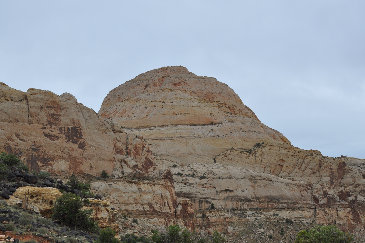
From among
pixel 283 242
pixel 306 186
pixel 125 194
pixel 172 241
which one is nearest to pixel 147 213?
pixel 125 194

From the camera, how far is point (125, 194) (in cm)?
4747

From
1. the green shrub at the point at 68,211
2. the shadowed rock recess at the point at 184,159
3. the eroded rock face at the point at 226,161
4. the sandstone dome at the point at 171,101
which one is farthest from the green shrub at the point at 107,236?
the sandstone dome at the point at 171,101

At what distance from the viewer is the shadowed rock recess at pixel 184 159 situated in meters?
47.9

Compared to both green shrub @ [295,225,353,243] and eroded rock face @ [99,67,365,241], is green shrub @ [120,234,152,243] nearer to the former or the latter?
green shrub @ [295,225,353,243]

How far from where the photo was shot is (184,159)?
7681 centimetres

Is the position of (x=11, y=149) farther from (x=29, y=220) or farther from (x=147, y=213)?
(x=29, y=220)

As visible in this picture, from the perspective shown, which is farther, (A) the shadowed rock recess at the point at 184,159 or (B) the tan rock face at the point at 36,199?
(A) the shadowed rock recess at the point at 184,159

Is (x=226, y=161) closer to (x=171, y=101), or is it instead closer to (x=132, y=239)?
(x=171, y=101)

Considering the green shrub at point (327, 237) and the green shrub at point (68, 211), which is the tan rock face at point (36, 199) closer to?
the green shrub at point (68, 211)

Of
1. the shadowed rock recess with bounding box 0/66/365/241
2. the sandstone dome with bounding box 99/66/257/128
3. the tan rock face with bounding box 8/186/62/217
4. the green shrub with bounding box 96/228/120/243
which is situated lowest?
the green shrub with bounding box 96/228/120/243

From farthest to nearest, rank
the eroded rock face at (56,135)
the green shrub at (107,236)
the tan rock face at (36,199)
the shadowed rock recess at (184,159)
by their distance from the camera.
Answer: the shadowed rock recess at (184,159) → the eroded rock face at (56,135) → the tan rock face at (36,199) → the green shrub at (107,236)

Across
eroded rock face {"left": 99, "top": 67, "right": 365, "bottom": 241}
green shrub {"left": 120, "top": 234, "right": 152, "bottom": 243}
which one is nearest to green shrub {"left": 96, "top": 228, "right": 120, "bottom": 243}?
green shrub {"left": 120, "top": 234, "right": 152, "bottom": 243}

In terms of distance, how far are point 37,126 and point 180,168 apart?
2398cm

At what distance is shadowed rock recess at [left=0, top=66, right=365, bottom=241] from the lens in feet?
157
